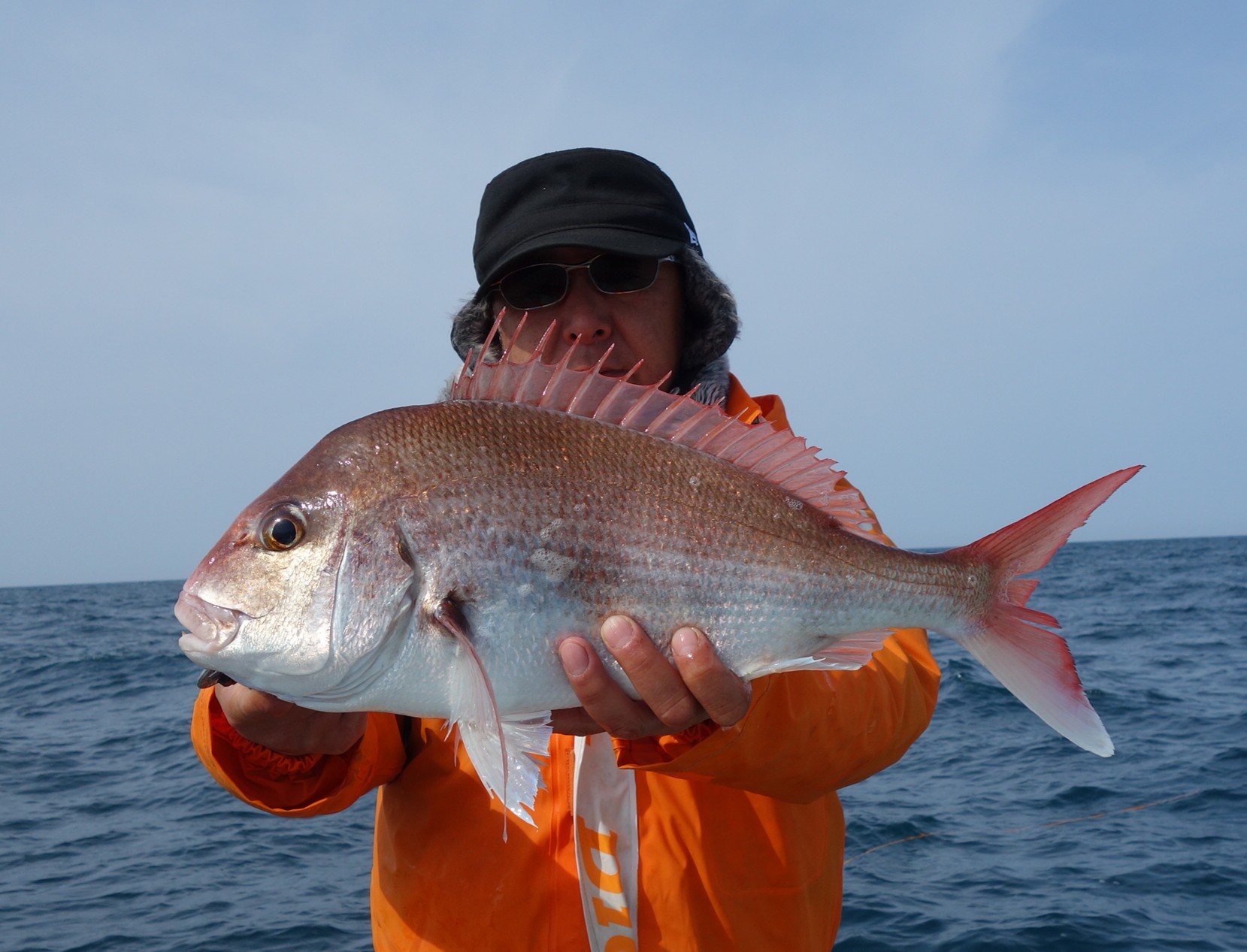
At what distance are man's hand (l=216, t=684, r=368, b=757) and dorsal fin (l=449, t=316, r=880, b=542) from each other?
0.90m

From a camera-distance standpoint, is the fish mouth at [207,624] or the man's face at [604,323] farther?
the man's face at [604,323]

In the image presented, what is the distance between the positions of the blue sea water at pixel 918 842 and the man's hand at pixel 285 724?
423 cm

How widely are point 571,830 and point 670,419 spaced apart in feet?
4.19

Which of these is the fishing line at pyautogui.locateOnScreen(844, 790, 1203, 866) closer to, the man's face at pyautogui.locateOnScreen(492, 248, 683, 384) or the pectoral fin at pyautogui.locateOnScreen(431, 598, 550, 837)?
the man's face at pyautogui.locateOnScreen(492, 248, 683, 384)

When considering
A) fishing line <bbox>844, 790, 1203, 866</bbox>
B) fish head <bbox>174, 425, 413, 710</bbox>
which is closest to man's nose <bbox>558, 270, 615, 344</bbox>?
fish head <bbox>174, 425, 413, 710</bbox>

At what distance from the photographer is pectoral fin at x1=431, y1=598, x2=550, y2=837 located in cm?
183

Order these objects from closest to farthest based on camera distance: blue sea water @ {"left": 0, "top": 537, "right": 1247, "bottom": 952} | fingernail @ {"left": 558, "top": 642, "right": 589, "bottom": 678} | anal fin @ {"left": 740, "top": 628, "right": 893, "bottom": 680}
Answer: fingernail @ {"left": 558, "top": 642, "right": 589, "bottom": 678}
anal fin @ {"left": 740, "top": 628, "right": 893, "bottom": 680}
blue sea water @ {"left": 0, "top": 537, "right": 1247, "bottom": 952}

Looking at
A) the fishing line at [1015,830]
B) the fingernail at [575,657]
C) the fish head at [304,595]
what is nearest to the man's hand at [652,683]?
the fingernail at [575,657]

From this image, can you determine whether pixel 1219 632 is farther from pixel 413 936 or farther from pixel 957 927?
pixel 413 936

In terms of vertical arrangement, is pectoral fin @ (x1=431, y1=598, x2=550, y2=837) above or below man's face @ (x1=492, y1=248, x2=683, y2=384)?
below

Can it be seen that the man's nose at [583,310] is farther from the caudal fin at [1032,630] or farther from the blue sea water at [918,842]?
the blue sea water at [918,842]

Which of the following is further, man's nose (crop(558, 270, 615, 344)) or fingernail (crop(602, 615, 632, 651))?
man's nose (crop(558, 270, 615, 344))

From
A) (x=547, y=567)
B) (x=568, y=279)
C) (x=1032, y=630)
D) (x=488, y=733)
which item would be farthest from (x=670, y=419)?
(x=568, y=279)

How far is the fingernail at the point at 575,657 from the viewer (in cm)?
190
